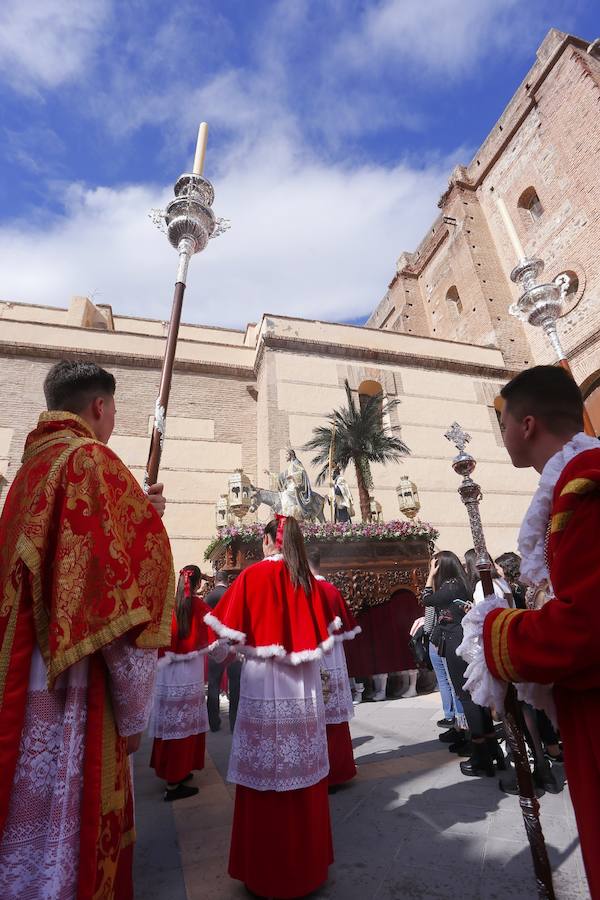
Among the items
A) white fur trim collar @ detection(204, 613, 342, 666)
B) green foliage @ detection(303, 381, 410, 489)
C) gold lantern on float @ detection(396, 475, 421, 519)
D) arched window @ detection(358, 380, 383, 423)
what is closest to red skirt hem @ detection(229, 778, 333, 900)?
white fur trim collar @ detection(204, 613, 342, 666)

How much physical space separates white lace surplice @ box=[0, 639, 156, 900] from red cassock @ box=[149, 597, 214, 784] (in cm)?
334

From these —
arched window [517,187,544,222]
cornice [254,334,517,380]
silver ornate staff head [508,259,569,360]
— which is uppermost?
arched window [517,187,544,222]

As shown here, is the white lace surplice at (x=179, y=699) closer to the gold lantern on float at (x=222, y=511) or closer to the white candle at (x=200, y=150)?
the white candle at (x=200, y=150)

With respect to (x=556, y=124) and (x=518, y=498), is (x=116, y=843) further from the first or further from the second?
(x=556, y=124)

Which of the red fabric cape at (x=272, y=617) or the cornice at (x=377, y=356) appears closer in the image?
the red fabric cape at (x=272, y=617)

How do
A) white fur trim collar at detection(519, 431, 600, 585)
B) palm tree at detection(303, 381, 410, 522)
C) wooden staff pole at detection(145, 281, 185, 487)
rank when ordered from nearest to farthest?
white fur trim collar at detection(519, 431, 600, 585), wooden staff pole at detection(145, 281, 185, 487), palm tree at detection(303, 381, 410, 522)

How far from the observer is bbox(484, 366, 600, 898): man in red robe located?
46.0 inches

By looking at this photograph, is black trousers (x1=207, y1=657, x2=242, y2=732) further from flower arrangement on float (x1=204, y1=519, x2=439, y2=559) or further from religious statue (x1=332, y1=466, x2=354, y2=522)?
religious statue (x1=332, y1=466, x2=354, y2=522)

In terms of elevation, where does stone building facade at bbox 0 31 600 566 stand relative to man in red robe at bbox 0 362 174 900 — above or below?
above

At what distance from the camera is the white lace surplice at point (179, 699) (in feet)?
14.8

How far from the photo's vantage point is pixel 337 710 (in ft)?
14.4

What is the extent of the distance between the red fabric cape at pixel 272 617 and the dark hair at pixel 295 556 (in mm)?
47

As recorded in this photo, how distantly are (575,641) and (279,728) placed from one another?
219 centimetres

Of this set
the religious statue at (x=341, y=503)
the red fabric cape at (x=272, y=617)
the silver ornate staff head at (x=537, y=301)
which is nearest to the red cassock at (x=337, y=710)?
the red fabric cape at (x=272, y=617)
